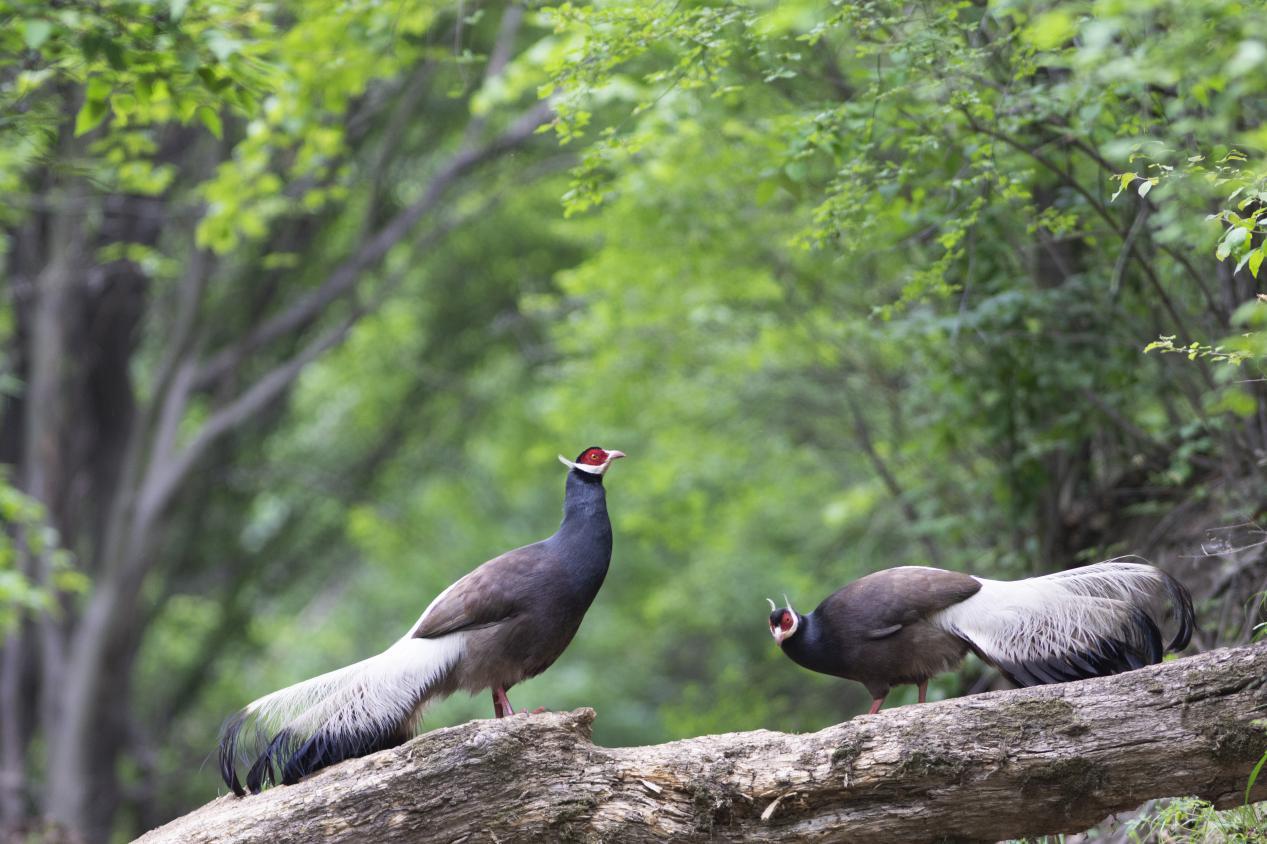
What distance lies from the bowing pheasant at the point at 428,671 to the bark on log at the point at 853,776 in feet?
0.92

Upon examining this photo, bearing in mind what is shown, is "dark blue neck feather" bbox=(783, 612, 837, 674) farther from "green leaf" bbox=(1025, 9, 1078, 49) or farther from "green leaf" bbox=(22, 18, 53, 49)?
"green leaf" bbox=(22, 18, 53, 49)

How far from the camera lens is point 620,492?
16.4 metres

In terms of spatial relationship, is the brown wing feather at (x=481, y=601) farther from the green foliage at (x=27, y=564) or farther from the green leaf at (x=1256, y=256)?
the green foliage at (x=27, y=564)

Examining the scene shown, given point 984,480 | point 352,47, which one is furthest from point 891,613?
point 352,47

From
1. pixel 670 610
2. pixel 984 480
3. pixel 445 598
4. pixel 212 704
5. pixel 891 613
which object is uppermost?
pixel 445 598

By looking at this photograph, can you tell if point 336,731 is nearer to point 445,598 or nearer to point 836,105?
point 445,598

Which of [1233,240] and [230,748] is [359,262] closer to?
[230,748]

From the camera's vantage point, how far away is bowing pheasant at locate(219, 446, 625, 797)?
15.3 ft

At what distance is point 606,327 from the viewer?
11203 millimetres

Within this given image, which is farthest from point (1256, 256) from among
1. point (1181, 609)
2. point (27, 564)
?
point (27, 564)

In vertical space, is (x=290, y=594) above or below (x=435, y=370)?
below

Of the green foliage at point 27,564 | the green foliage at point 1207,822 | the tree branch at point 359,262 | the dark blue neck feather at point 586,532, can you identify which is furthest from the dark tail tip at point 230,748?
the tree branch at point 359,262

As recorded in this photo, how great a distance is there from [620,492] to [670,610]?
1.94m

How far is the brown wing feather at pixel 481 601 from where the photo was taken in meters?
4.67
